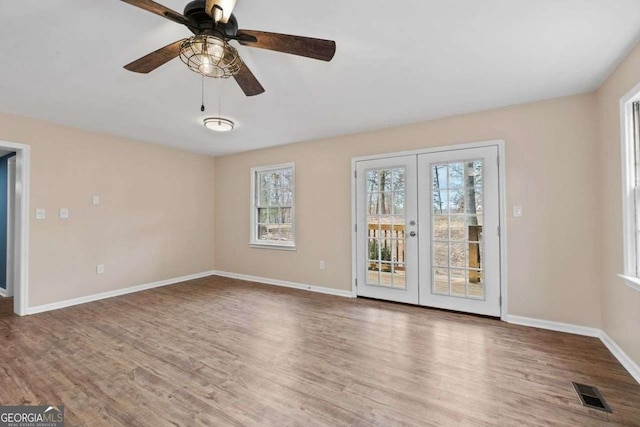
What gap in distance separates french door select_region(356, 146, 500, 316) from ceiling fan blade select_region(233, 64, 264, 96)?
2.22 metres

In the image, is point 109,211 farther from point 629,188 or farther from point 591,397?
point 629,188

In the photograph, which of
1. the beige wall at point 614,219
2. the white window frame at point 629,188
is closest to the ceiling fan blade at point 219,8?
the beige wall at point 614,219

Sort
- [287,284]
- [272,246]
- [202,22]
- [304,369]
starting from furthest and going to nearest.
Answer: [272,246]
[287,284]
[304,369]
[202,22]

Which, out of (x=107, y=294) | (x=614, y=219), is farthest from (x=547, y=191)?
(x=107, y=294)

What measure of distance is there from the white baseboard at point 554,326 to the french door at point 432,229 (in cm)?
18

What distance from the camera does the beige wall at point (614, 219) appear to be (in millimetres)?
2170

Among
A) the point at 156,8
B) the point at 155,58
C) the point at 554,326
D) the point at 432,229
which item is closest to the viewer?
the point at 156,8

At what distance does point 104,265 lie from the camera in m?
4.25

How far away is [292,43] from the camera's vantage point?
1652mm

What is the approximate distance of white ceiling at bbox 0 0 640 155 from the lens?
1.75m

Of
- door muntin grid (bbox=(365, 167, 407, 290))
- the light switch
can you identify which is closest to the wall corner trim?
Answer: the light switch

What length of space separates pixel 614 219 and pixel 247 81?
3256 millimetres

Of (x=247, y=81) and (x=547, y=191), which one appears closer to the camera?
(x=247, y=81)

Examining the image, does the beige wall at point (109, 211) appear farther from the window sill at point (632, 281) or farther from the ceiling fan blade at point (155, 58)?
the window sill at point (632, 281)
